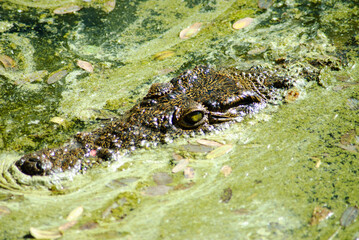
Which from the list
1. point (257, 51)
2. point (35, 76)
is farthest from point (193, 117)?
point (35, 76)

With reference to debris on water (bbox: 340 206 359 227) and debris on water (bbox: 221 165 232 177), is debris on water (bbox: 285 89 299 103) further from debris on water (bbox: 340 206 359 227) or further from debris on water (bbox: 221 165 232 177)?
debris on water (bbox: 340 206 359 227)

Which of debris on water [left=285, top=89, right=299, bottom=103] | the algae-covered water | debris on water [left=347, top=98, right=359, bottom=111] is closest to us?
the algae-covered water

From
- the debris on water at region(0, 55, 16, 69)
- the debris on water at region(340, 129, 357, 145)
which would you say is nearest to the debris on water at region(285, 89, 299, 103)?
the debris on water at region(340, 129, 357, 145)

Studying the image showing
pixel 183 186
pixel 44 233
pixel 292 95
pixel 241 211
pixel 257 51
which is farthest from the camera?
pixel 257 51

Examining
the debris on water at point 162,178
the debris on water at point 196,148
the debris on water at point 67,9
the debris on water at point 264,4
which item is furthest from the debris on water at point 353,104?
the debris on water at point 67,9

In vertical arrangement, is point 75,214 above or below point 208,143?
above

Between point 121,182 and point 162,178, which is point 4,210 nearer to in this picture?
point 121,182
